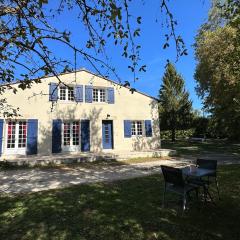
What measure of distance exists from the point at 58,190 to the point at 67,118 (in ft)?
31.8

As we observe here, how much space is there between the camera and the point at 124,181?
9086 mm

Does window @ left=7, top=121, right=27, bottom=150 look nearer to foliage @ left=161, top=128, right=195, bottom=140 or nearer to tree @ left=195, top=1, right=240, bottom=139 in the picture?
tree @ left=195, top=1, right=240, bottom=139

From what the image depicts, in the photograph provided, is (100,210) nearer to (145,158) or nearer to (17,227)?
(17,227)

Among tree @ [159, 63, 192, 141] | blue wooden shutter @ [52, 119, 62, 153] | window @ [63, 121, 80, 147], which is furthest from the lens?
tree @ [159, 63, 192, 141]

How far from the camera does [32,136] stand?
1602 cm

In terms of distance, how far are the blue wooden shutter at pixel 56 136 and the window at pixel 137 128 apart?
5.52m

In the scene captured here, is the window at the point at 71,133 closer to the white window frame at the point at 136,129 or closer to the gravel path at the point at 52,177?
the white window frame at the point at 136,129

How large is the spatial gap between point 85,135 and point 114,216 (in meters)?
12.5

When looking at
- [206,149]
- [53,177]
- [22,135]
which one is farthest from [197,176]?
[206,149]

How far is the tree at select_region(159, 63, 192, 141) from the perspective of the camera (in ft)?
104

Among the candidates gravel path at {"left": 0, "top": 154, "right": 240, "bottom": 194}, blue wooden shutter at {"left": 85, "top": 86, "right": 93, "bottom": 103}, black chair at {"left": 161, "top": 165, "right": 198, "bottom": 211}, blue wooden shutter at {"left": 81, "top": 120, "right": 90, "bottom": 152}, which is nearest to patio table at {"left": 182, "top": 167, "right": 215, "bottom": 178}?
black chair at {"left": 161, "top": 165, "right": 198, "bottom": 211}

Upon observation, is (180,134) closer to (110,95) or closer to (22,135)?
(110,95)

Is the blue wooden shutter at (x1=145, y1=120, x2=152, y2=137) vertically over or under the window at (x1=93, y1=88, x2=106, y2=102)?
under

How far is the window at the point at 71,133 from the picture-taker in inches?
678
